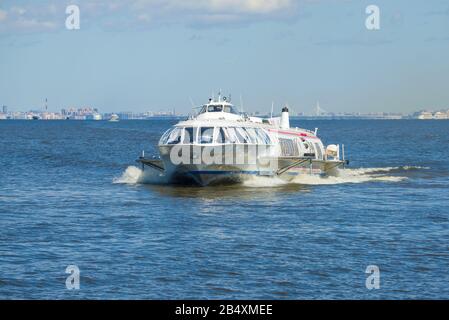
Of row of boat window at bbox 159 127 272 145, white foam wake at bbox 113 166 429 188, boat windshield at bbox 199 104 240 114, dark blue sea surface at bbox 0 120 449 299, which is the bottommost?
dark blue sea surface at bbox 0 120 449 299

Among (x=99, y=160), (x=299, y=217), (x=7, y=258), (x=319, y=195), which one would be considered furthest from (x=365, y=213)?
(x=99, y=160)

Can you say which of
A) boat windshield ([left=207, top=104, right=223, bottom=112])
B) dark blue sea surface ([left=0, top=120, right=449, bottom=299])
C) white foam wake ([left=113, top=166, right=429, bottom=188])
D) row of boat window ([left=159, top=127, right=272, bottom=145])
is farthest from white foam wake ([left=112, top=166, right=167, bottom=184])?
boat windshield ([left=207, top=104, right=223, bottom=112])

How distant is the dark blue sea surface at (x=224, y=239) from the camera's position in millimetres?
23703

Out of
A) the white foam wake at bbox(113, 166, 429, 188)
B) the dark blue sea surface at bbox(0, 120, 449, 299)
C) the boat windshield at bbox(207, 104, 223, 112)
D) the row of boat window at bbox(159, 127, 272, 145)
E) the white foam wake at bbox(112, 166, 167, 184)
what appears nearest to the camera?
the dark blue sea surface at bbox(0, 120, 449, 299)

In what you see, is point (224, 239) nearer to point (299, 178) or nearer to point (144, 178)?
point (144, 178)

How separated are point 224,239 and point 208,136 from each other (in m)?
17.2

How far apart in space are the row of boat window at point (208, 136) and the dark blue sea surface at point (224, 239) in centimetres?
266

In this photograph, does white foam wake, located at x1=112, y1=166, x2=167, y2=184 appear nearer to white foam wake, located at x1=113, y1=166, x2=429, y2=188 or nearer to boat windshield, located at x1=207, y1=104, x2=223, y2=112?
white foam wake, located at x1=113, y1=166, x2=429, y2=188

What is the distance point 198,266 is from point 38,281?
16.2 ft

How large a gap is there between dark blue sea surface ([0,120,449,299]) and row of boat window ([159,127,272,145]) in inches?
105

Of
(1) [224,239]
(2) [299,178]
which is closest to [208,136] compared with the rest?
(2) [299,178]

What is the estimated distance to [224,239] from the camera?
1216 inches

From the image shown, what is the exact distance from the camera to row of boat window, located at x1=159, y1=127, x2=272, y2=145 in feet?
156
